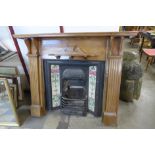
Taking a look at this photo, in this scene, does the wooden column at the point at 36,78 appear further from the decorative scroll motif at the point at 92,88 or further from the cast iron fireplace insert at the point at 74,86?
the decorative scroll motif at the point at 92,88

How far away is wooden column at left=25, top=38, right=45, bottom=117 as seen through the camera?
2.48 metres

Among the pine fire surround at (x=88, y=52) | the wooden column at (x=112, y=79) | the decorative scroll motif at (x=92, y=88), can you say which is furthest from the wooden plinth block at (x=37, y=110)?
the wooden column at (x=112, y=79)

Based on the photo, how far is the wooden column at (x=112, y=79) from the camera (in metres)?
2.29

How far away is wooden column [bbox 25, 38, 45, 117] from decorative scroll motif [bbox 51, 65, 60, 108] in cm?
16

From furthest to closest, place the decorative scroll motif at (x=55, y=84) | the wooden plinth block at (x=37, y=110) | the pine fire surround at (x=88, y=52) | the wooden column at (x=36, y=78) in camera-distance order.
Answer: the wooden plinth block at (x=37, y=110)
the decorative scroll motif at (x=55, y=84)
the wooden column at (x=36, y=78)
the pine fire surround at (x=88, y=52)

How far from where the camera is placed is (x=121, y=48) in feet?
7.46

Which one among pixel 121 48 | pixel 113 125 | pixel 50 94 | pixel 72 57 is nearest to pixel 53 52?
pixel 72 57

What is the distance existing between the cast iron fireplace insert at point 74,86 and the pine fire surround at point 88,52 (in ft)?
0.33

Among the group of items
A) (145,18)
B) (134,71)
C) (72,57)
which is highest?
(145,18)

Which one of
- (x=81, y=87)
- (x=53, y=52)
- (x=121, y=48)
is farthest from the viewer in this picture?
(x=81, y=87)

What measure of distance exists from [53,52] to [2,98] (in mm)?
971

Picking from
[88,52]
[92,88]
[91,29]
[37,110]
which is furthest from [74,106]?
[91,29]

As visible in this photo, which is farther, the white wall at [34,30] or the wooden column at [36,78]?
the wooden column at [36,78]
